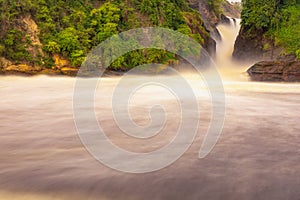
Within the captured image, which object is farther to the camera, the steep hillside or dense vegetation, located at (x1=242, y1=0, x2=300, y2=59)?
dense vegetation, located at (x1=242, y1=0, x2=300, y2=59)

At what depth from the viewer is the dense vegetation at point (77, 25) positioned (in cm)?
2023

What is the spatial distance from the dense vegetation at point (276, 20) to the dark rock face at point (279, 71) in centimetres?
480

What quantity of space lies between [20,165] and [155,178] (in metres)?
1.59

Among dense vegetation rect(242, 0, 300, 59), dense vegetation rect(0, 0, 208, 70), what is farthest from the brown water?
dense vegetation rect(242, 0, 300, 59)

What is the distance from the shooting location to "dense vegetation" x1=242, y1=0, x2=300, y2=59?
25469 mm

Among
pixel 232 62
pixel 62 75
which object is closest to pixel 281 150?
pixel 62 75

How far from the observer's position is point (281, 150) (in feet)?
13.8

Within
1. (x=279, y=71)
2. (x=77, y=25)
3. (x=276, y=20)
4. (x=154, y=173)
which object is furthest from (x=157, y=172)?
(x=276, y=20)

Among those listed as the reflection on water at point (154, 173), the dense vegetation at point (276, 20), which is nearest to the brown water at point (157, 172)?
the reflection on water at point (154, 173)

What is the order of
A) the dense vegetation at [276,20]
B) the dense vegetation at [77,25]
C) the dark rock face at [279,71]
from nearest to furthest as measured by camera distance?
the dense vegetation at [77,25] → the dark rock face at [279,71] → the dense vegetation at [276,20]

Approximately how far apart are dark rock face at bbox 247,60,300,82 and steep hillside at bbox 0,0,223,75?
7208 millimetres

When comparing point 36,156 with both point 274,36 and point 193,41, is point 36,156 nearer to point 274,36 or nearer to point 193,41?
point 193,41

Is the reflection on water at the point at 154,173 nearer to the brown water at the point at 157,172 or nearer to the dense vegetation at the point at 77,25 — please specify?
the brown water at the point at 157,172

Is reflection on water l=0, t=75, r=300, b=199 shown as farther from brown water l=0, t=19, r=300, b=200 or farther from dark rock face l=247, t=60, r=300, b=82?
dark rock face l=247, t=60, r=300, b=82
